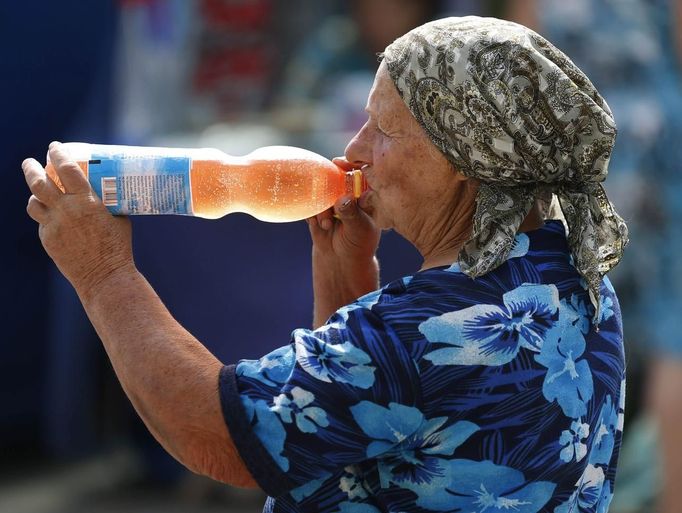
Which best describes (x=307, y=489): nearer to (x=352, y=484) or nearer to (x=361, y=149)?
(x=352, y=484)

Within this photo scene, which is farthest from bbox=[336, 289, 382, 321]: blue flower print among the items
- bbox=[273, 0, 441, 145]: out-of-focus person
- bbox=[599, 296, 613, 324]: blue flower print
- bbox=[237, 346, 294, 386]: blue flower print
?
bbox=[273, 0, 441, 145]: out-of-focus person

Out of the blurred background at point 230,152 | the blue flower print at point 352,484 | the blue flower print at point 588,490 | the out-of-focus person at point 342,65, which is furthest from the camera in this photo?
the out-of-focus person at point 342,65

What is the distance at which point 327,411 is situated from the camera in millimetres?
1968

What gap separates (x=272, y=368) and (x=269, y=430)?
4.1 inches

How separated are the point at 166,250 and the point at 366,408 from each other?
11.1ft

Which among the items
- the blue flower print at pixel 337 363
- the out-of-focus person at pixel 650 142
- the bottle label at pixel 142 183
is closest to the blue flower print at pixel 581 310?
the blue flower print at pixel 337 363

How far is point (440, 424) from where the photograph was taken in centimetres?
200

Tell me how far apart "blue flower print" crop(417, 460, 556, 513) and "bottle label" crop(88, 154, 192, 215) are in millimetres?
715

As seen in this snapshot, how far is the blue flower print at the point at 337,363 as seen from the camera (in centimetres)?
197

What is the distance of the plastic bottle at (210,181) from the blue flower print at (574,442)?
0.62m

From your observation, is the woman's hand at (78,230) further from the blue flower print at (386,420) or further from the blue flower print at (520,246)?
the blue flower print at (520,246)

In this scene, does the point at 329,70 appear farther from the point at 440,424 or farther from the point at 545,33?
the point at 440,424

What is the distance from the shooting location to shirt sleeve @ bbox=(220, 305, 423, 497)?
197 cm

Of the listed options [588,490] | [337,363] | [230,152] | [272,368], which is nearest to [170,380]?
[272,368]
